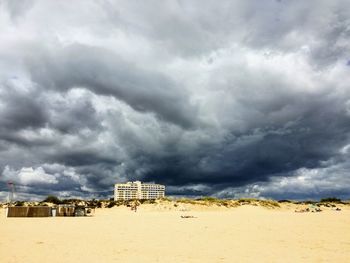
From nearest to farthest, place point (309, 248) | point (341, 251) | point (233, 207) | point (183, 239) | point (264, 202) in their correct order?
point (341, 251) < point (309, 248) < point (183, 239) < point (233, 207) < point (264, 202)

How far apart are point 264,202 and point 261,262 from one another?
73.4 meters

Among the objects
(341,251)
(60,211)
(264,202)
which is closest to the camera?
(341,251)

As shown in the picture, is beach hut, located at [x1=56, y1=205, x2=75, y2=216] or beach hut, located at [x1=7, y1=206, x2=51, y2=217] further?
beach hut, located at [x1=56, y1=205, x2=75, y2=216]

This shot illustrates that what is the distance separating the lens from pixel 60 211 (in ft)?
187

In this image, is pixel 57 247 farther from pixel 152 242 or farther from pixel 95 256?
pixel 152 242

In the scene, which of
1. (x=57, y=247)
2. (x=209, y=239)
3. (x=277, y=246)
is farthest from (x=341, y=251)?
(x=57, y=247)

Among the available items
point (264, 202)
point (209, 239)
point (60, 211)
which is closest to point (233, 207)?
point (264, 202)

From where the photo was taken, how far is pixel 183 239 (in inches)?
869

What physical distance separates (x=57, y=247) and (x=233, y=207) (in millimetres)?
62243

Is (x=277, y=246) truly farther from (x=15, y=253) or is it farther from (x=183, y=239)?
(x=15, y=253)

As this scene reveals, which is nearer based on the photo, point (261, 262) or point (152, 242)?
point (261, 262)

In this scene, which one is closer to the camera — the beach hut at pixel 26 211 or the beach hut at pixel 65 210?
the beach hut at pixel 26 211

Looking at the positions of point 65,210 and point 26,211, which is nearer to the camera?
point 26,211

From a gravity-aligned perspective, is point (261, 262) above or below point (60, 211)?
below
